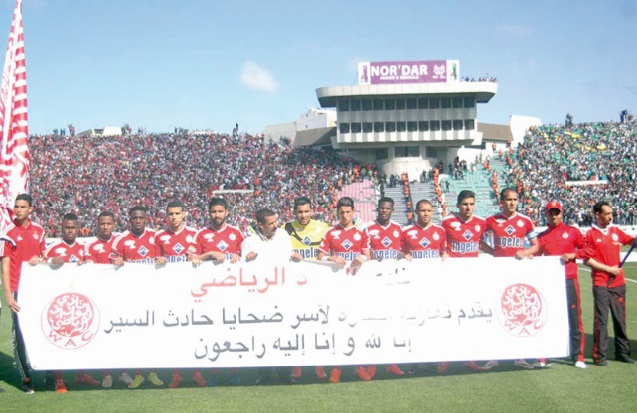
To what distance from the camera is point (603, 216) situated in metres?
7.67

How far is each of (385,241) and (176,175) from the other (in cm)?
3980

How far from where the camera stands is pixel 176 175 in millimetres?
46031

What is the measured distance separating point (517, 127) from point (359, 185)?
2322cm

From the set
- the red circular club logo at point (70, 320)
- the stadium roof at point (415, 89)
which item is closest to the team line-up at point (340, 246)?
the red circular club logo at point (70, 320)

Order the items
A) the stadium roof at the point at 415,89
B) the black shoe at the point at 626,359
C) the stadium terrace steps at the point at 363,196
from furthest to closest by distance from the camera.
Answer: the stadium roof at the point at 415,89
the stadium terrace steps at the point at 363,196
the black shoe at the point at 626,359

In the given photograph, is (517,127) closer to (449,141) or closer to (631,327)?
(449,141)

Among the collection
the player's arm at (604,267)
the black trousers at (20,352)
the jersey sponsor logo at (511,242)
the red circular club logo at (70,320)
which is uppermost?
the jersey sponsor logo at (511,242)

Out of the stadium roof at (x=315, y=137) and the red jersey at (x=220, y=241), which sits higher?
the stadium roof at (x=315, y=137)

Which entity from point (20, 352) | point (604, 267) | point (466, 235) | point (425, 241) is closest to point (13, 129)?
point (20, 352)

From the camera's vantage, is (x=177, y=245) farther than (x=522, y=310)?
Yes

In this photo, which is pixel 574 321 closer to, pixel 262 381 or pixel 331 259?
pixel 331 259

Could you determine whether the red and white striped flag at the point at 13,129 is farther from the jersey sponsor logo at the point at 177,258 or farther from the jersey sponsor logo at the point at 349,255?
the jersey sponsor logo at the point at 349,255

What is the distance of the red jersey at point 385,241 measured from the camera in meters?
7.98

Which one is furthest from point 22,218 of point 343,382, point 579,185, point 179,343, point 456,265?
point 579,185
